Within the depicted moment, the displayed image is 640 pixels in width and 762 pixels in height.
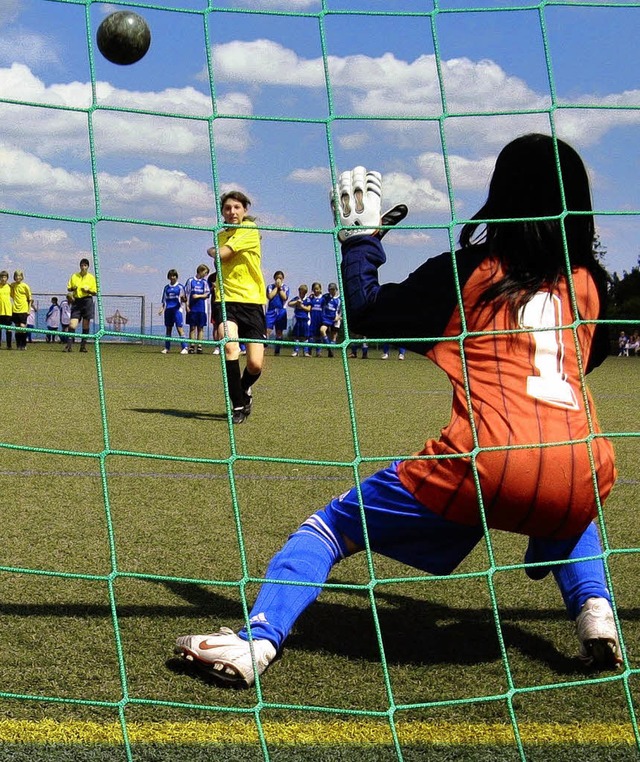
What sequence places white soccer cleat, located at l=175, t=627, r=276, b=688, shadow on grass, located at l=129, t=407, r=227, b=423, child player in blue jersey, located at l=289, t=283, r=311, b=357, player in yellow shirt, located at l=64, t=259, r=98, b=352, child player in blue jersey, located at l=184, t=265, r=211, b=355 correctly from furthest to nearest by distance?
child player in blue jersey, located at l=289, t=283, r=311, b=357 < child player in blue jersey, located at l=184, t=265, r=211, b=355 < player in yellow shirt, located at l=64, t=259, r=98, b=352 < shadow on grass, located at l=129, t=407, r=227, b=423 < white soccer cleat, located at l=175, t=627, r=276, b=688

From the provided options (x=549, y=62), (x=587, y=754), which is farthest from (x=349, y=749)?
(x=549, y=62)

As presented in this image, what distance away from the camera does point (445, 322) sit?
2543mm

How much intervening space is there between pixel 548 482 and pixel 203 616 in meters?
1.19

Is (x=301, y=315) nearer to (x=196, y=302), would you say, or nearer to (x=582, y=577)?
(x=196, y=302)

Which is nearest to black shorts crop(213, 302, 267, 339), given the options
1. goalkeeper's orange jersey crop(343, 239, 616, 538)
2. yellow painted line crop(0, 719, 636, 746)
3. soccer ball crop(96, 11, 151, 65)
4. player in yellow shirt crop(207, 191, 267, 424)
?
player in yellow shirt crop(207, 191, 267, 424)

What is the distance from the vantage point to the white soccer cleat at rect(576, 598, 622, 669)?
2.59m

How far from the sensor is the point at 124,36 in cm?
281

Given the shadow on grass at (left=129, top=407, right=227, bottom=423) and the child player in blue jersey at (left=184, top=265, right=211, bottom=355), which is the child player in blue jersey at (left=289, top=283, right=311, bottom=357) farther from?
the shadow on grass at (left=129, top=407, right=227, bottom=423)

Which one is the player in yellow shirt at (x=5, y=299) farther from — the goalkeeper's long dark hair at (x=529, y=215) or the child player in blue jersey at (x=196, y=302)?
the goalkeeper's long dark hair at (x=529, y=215)

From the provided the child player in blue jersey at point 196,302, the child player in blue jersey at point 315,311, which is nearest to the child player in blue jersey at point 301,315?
the child player in blue jersey at point 315,311

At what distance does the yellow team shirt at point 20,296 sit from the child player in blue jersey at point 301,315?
5506 millimetres

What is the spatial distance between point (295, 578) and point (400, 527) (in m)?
0.31

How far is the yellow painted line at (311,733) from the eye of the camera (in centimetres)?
216

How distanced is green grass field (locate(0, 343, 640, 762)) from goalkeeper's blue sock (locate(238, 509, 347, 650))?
11cm
